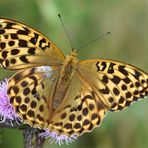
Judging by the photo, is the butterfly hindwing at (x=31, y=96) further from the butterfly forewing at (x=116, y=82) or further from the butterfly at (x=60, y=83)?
the butterfly forewing at (x=116, y=82)

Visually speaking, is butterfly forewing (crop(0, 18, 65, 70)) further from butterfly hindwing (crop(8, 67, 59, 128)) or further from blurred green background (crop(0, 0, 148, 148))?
blurred green background (crop(0, 0, 148, 148))

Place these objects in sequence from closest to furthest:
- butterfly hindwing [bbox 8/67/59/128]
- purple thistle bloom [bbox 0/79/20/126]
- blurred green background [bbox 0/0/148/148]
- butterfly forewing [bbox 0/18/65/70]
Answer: butterfly hindwing [bbox 8/67/59/128] → butterfly forewing [bbox 0/18/65/70] → purple thistle bloom [bbox 0/79/20/126] → blurred green background [bbox 0/0/148/148]

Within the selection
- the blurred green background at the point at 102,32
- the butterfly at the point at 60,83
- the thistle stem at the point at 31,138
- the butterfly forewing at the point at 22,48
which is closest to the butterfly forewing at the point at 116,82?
the butterfly at the point at 60,83

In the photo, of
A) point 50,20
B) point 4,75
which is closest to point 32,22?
point 50,20

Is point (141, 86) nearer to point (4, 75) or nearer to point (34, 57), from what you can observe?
point (34, 57)

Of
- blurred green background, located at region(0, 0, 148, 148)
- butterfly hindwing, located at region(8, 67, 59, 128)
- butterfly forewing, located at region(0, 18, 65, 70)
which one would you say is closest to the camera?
butterfly hindwing, located at region(8, 67, 59, 128)

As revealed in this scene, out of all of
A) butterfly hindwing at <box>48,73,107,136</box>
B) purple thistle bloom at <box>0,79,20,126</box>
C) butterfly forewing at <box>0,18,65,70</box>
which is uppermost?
butterfly forewing at <box>0,18,65,70</box>

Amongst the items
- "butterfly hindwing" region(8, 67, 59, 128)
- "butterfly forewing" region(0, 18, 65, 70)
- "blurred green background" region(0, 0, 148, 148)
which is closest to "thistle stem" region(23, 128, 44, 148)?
"butterfly hindwing" region(8, 67, 59, 128)
